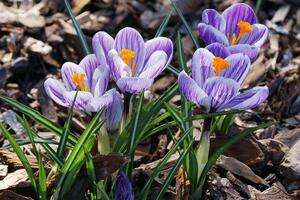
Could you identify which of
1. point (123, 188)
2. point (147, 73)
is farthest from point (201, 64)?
point (123, 188)

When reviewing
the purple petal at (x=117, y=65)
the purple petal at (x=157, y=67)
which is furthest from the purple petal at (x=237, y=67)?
the purple petal at (x=117, y=65)

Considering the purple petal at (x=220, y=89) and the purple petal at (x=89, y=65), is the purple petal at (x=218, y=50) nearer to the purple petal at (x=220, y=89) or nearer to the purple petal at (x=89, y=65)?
the purple petal at (x=220, y=89)

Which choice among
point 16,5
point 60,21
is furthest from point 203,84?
point 16,5

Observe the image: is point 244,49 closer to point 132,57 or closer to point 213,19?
point 213,19

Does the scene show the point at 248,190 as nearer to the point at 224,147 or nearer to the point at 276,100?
the point at 224,147

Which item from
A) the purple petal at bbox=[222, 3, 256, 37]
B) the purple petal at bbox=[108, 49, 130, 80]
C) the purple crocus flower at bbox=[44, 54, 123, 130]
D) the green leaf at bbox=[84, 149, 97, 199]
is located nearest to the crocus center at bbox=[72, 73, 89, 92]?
the purple crocus flower at bbox=[44, 54, 123, 130]
